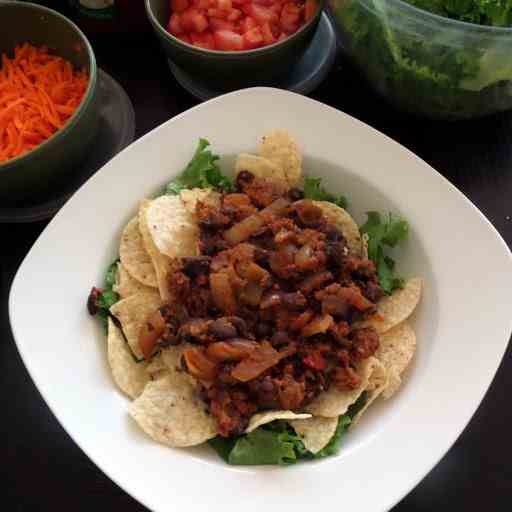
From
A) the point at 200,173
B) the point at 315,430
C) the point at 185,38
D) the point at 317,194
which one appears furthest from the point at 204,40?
the point at 315,430

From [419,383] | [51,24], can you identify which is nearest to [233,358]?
[419,383]

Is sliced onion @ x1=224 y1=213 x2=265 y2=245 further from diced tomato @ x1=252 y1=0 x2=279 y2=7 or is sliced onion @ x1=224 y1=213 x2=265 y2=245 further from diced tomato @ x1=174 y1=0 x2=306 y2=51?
diced tomato @ x1=252 y1=0 x2=279 y2=7

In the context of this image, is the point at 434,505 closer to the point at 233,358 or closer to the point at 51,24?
the point at 233,358

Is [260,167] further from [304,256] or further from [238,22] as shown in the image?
[238,22]

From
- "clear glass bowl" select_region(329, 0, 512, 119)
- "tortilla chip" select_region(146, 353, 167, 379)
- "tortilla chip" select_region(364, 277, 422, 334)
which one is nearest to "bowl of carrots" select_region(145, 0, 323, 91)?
"clear glass bowl" select_region(329, 0, 512, 119)

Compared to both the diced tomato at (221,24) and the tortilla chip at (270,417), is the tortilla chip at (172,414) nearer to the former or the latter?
the tortilla chip at (270,417)

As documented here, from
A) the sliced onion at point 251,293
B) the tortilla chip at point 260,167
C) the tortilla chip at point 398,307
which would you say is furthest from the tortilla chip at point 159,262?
the tortilla chip at point 398,307

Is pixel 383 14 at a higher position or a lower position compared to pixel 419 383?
higher
